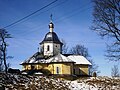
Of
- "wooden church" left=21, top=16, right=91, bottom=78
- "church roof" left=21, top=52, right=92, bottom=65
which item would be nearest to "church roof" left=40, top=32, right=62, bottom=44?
"wooden church" left=21, top=16, right=91, bottom=78

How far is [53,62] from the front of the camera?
166 ft

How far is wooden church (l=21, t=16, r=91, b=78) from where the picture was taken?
50062 mm

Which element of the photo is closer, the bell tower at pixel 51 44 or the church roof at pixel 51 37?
the bell tower at pixel 51 44

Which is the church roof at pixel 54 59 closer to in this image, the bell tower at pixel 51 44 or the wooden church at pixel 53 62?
the wooden church at pixel 53 62

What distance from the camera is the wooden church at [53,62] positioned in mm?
50062

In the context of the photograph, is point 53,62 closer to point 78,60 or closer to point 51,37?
point 78,60

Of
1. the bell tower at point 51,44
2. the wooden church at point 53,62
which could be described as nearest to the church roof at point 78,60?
the wooden church at point 53,62

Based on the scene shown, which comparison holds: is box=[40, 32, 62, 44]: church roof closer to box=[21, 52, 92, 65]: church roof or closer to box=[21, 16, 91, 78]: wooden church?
box=[21, 16, 91, 78]: wooden church

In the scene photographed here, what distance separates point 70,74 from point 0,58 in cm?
1269

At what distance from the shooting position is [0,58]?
161 feet

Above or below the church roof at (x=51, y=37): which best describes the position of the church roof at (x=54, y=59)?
below

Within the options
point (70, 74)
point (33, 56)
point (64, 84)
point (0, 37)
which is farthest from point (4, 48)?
point (64, 84)

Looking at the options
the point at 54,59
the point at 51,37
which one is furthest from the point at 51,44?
the point at 54,59

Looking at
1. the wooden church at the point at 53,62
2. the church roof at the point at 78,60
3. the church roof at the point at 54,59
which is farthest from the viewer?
the church roof at the point at 78,60
